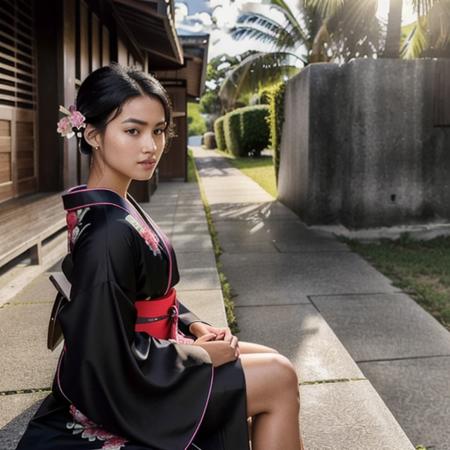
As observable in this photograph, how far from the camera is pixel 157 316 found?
1665mm

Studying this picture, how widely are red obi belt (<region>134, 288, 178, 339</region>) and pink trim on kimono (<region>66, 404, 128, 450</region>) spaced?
0.29m

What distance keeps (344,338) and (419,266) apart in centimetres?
237

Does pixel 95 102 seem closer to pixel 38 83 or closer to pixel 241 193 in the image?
pixel 38 83

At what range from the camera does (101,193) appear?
1.60 metres

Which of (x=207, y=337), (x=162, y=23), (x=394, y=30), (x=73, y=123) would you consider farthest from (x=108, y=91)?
(x=394, y=30)

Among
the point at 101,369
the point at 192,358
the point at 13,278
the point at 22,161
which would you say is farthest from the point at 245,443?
the point at 22,161

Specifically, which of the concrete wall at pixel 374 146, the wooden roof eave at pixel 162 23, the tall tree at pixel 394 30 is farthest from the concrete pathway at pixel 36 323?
the tall tree at pixel 394 30

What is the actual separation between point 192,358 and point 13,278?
3.53 meters

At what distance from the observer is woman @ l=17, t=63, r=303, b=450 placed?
141 cm

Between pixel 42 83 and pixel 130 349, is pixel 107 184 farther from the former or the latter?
pixel 42 83

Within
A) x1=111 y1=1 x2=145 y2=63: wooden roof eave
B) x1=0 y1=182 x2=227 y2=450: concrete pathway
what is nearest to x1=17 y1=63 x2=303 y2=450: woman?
x1=0 y1=182 x2=227 y2=450: concrete pathway

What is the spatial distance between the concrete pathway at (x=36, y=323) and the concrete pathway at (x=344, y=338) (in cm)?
32

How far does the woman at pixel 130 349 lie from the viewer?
4.62 ft

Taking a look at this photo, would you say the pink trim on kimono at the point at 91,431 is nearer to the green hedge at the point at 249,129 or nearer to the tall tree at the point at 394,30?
the tall tree at the point at 394,30
